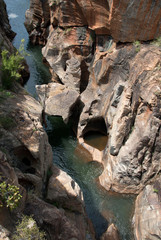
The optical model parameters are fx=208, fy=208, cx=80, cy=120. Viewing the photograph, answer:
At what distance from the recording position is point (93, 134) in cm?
1527

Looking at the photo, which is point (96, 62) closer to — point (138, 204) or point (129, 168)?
point (129, 168)

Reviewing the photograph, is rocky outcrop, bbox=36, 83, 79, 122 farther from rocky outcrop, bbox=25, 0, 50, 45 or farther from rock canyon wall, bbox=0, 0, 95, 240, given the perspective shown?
rocky outcrop, bbox=25, 0, 50, 45

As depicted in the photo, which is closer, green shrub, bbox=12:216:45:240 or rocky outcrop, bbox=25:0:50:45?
green shrub, bbox=12:216:45:240

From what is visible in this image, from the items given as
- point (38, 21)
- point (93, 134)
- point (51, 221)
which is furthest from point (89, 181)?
point (38, 21)

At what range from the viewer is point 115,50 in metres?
13.3

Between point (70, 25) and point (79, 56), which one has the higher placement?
point (70, 25)

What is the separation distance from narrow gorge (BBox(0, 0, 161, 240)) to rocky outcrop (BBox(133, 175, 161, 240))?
0.13ft

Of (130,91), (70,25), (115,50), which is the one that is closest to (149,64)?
(130,91)

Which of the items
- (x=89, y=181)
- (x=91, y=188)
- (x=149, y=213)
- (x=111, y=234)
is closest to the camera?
(x=111, y=234)

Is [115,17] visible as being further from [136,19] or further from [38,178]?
[38,178]

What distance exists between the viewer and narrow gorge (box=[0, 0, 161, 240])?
7008 millimetres

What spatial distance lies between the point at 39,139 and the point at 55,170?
5.09ft

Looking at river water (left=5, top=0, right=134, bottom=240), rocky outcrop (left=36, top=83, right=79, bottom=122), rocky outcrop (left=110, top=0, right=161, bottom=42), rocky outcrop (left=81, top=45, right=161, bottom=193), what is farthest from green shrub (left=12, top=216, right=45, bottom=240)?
rocky outcrop (left=110, top=0, right=161, bottom=42)

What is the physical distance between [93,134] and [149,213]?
742 centimetres
